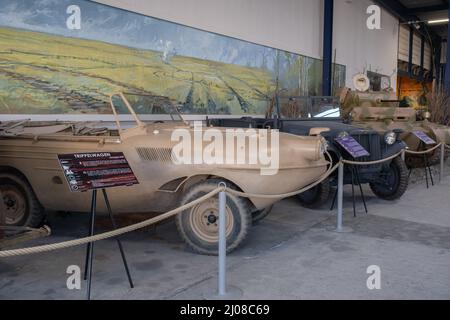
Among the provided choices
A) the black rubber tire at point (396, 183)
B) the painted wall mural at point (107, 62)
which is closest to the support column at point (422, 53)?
the painted wall mural at point (107, 62)

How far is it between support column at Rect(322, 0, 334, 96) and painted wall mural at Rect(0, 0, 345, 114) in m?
3.74

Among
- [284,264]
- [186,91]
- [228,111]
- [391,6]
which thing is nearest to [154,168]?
[284,264]

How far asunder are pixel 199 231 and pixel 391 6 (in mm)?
17195

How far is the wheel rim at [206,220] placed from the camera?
4.25 metres

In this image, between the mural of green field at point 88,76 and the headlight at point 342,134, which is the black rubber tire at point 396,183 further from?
the mural of green field at point 88,76

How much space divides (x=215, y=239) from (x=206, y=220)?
20 centimetres

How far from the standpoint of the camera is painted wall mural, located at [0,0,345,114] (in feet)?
19.1

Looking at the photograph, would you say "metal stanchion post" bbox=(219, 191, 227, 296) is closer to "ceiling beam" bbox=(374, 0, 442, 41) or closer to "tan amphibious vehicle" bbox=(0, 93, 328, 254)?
"tan amphibious vehicle" bbox=(0, 93, 328, 254)

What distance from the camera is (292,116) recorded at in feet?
22.3

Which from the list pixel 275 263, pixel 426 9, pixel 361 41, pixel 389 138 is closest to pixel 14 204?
pixel 275 263

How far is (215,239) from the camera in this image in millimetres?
4258

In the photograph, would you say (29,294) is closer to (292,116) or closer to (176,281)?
(176,281)
